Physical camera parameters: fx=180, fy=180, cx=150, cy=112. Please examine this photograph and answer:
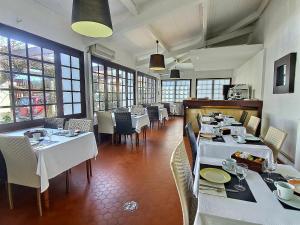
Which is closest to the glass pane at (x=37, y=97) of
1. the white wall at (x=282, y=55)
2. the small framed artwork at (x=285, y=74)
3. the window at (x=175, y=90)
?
the white wall at (x=282, y=55)

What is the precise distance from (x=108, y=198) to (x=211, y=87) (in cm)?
917

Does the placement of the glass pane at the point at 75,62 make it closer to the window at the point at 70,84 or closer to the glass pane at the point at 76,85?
the window at the point at 70,84

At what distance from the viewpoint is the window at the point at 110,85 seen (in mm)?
4957

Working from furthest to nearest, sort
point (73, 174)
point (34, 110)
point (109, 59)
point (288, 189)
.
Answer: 1. point (109, 59)
2. point (34, 110)
3. point (73, 174)
4. point (288, 189)

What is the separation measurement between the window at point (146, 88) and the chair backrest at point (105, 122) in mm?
3559

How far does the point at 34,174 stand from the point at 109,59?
4.02 meters

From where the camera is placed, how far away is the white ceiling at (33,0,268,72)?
3.63m

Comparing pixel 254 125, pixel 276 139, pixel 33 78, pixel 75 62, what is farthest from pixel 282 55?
pixel 33 78

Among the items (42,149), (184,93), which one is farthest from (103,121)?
(184,93)

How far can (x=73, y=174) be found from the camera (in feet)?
9.57

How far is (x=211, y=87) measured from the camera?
1012cm

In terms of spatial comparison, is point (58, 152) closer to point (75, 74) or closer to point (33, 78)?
point (33, 78)

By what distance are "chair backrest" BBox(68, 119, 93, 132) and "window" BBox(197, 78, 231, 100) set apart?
332 inches

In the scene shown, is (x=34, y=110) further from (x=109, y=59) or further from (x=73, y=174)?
(x=109, y=59)
